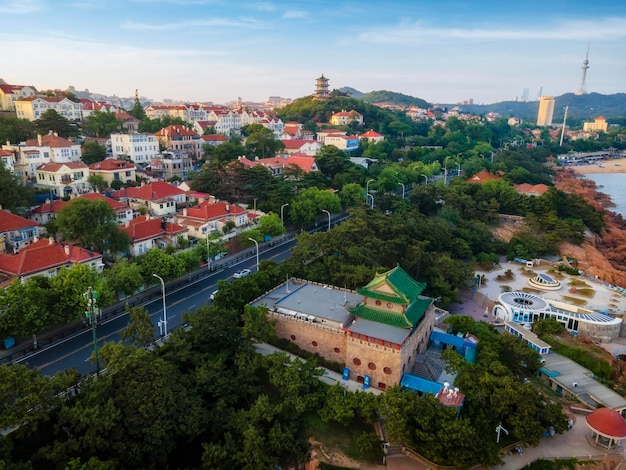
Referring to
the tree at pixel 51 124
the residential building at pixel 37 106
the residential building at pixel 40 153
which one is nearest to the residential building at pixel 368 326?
the residential building at pixel 40 153

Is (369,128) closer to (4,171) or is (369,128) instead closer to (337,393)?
(4,171)

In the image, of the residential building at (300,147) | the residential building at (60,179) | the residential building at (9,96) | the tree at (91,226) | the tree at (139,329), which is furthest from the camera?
the residential building at (300,147)

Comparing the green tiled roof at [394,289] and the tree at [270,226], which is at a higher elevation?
the green tiled roof at [394,289]

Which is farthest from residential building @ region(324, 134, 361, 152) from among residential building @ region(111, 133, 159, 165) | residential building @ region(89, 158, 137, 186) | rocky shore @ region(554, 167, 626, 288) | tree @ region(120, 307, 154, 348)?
tree @ region(120, 307, 154, 348)

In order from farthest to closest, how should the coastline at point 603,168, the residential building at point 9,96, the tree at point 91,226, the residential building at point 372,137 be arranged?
the coastline at point 603,168, the residential building at point 372,137, the residential building at point 9,96, the tree at point 91,226

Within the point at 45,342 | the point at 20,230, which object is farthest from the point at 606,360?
the point at 20,230

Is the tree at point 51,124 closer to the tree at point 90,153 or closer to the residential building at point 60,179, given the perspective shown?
the tree at point 90,153

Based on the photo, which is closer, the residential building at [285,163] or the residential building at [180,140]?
the residential building at [285,163]

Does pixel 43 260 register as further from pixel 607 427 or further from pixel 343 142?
pixel 343 142
